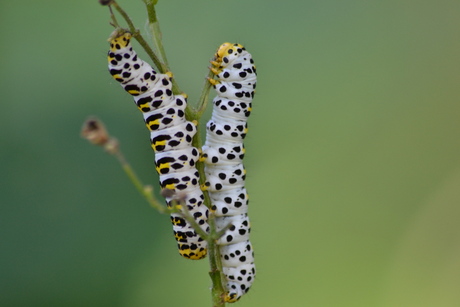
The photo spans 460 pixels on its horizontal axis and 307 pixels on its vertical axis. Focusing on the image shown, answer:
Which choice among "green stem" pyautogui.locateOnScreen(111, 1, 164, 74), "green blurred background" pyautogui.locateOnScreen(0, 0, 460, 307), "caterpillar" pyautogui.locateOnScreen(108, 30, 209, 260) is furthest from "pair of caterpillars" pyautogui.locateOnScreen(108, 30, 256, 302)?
"green blurred background" pyautogui.locateOnScreen(0, 0, 460, 307)

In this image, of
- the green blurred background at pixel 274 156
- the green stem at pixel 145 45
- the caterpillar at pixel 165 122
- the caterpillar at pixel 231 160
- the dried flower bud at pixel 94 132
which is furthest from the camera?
the green blurred background at pixel 274 156

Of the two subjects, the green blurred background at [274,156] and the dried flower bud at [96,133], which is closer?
the dried flower bud at [96,133]

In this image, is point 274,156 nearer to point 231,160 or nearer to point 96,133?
point 231,160

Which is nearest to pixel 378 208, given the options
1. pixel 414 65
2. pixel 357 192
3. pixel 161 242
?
pixel 357 192

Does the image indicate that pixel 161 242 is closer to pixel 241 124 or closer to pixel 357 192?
pixel 357 192

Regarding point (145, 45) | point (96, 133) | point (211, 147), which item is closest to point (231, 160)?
point (211, 147)

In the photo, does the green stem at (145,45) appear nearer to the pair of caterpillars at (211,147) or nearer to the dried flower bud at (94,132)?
the pair of caterpillars at (211,147)

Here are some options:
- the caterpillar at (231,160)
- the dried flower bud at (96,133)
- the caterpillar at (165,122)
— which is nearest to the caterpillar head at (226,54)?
the caterpillar at (231,160)

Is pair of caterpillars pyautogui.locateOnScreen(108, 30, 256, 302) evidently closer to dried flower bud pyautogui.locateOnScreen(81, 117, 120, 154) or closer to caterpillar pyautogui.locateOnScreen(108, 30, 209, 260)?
caterpillar pyautogui.locateOnScreen(108, 30, 209, 260)
